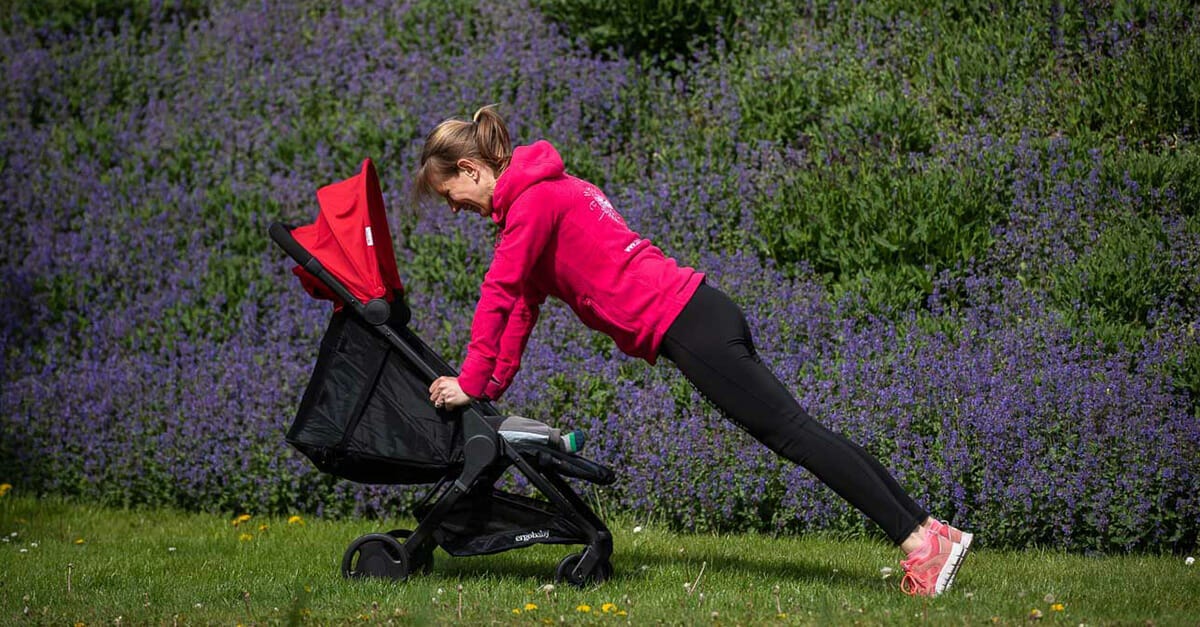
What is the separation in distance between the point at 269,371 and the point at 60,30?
14.5ft

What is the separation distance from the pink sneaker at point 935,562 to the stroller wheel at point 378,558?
5.27 ft

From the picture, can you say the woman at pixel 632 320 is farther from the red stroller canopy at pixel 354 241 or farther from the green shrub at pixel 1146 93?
the green shrub at pixel 1146 93

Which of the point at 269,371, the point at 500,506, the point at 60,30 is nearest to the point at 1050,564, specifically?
the point at 500,506

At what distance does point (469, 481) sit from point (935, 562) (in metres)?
1.43

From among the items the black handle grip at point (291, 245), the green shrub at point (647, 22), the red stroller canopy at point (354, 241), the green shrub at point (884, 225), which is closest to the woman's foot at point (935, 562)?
the red stroller canopy at point (354, 241)

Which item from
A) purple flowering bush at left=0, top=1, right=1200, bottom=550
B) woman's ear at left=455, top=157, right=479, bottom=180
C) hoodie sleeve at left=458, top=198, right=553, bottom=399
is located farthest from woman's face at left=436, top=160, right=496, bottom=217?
purple flowering bush at left=0, top=1, right=1200, bottom=550

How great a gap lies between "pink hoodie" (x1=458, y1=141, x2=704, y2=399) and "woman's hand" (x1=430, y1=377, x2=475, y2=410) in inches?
1.2

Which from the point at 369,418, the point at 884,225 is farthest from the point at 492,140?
the point at 884,225

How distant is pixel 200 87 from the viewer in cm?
797

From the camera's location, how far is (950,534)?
3.71m

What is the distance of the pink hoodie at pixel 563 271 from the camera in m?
3.74

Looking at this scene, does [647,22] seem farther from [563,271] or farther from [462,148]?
[563,271]

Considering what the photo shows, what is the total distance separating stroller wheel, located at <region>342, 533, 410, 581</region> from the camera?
13.3 ft

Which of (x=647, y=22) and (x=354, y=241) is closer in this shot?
Answer: (x=354, y=241)
